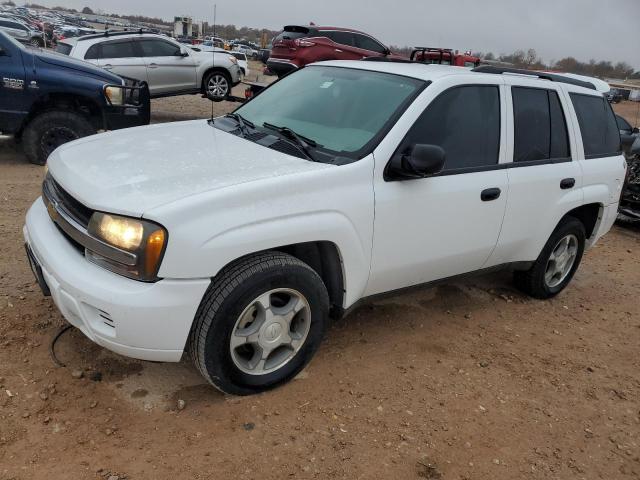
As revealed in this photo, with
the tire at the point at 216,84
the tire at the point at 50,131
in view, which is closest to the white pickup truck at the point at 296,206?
the tire at the point at 50,131

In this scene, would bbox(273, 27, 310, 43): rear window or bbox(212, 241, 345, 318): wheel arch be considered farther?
bbox(273, 27, 310, 43): rear window

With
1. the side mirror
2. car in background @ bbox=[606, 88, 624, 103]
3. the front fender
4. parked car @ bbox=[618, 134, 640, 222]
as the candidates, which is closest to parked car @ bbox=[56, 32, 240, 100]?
car in background @ bbox=[606, 88, 624, 103]

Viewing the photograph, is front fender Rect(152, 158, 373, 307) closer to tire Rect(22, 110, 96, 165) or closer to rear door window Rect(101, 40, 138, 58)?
tire Rect(22, 110, 96, 165)

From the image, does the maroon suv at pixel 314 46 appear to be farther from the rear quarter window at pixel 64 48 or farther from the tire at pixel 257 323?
the tire at pixel 257 323

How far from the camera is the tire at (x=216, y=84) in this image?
1281 centimetres

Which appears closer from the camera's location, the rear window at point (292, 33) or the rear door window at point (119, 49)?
the rear door window at point (119, 49)

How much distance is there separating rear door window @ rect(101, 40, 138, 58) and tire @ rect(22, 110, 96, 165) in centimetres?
458

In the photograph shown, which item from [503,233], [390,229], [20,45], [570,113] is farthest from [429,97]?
[20,45]

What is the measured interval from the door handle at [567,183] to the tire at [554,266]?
0.37 m

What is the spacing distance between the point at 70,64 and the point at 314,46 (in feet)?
22.3

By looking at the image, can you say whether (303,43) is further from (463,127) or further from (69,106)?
(463,127)

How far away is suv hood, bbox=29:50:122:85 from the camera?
6.87 metres

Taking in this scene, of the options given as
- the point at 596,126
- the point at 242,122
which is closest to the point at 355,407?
the point at 242,122

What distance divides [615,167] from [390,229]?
265cm
